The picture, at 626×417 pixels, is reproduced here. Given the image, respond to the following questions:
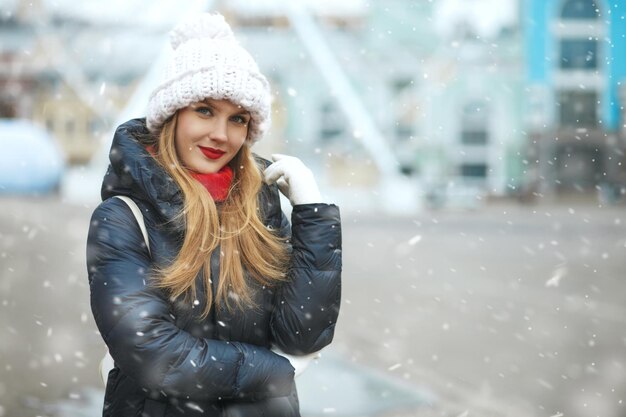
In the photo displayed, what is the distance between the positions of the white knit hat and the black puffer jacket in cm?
13

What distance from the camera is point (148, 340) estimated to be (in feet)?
6.00

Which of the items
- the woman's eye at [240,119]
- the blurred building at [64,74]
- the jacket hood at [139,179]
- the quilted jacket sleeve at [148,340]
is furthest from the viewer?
the blurred building at [64,74]

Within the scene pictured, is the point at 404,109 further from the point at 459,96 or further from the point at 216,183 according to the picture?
the point at 216,183

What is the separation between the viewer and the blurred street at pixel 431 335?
4762 millimetres

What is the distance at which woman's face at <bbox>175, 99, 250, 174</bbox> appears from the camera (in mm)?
2057

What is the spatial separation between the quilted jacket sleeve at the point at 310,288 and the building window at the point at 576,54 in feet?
128

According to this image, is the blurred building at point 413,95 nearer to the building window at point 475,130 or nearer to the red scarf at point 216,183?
the building window at point 475,130

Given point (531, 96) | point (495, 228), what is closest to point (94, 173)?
point (495, 228)

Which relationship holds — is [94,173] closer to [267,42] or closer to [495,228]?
[267,42]

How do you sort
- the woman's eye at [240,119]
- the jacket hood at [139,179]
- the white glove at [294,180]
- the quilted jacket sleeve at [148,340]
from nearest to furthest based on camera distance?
the quilted jacket sleeve at [148,340]
the jacket hood at [139,179]
the white glove at [294,180]
the woman's eye at [240,119]

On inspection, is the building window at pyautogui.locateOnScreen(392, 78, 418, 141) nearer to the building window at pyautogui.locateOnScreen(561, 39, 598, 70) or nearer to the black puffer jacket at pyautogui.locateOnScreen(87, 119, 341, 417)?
the building window at pyautogui.locateOnScreen(561, 39, 598, 70)

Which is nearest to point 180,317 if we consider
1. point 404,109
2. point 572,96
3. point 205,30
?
point 205,30

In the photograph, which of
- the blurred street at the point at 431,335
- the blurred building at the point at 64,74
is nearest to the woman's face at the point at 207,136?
the blurred street at the point at 431,335

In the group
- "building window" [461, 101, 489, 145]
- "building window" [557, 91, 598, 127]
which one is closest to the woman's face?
"building window" [461, 101, 489, 145]
